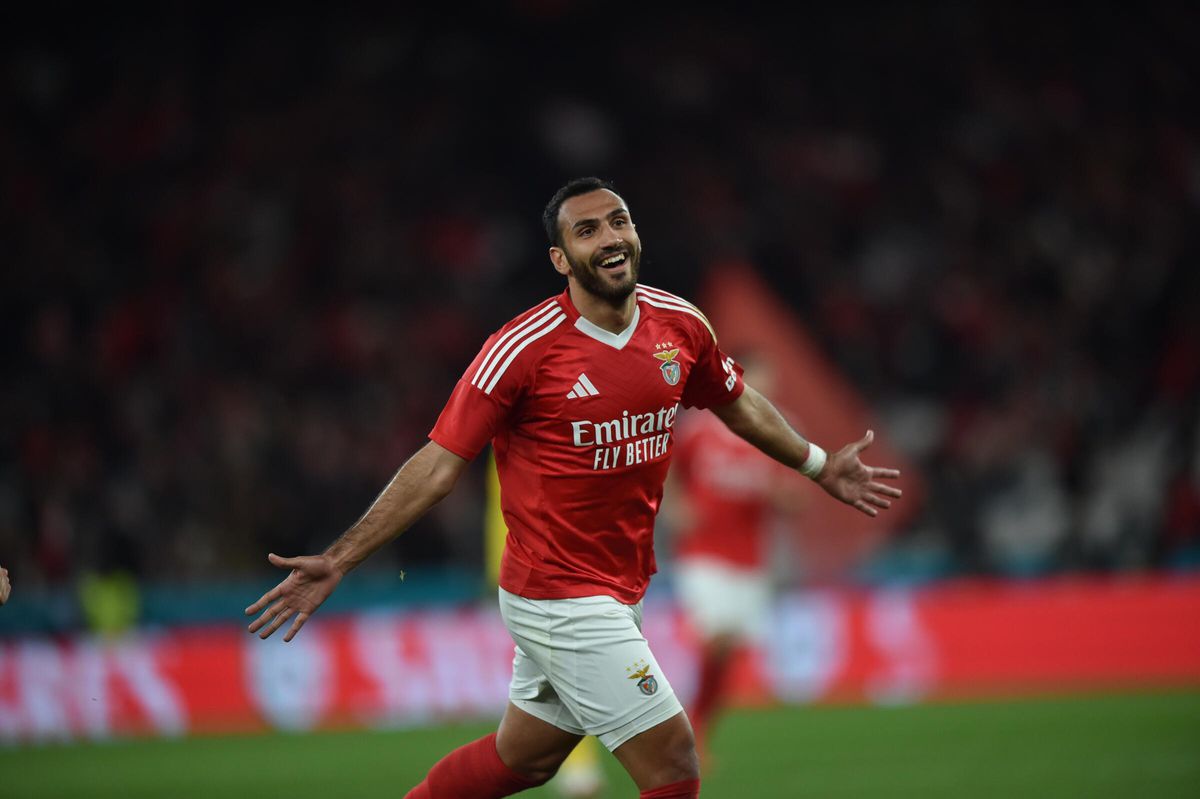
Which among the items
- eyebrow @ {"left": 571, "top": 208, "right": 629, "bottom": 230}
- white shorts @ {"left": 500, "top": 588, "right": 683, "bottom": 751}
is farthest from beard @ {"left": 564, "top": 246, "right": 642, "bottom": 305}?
white shorts @ {"left": 500, "top": 588, "right": 683, "bottom": 751}

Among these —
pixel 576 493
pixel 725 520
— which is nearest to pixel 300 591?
pixel 576 493

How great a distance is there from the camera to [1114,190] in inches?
675

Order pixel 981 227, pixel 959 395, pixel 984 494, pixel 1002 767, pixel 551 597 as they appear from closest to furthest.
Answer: pixel 551 597 < pixel 1002 767 < pixel 984 494 < pixel 959 395 < pixel 981 227

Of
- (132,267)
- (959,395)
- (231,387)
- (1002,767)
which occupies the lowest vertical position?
(1002,767)

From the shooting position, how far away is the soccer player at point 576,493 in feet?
17.1

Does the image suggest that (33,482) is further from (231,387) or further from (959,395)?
(959,395)

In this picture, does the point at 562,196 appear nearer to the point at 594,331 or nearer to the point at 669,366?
the point at 594,331

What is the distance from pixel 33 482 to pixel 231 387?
2.21 metres

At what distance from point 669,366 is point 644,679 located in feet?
3.45

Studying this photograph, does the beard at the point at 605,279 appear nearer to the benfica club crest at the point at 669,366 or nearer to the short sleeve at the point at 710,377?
the benfica club crest at the point at 669,366

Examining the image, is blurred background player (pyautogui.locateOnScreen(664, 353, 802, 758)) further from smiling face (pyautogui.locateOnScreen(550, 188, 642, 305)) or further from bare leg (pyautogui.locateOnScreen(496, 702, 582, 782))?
smiling face (pyautogui.locateOnScreen(550, 188, 642, 305))

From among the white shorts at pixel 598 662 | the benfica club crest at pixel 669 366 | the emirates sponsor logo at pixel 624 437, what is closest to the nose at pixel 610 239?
the benfica club crest at pixel 669 366

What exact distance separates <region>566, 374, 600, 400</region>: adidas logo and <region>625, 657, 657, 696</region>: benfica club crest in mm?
886

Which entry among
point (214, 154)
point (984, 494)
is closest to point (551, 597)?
point (984, 494)
